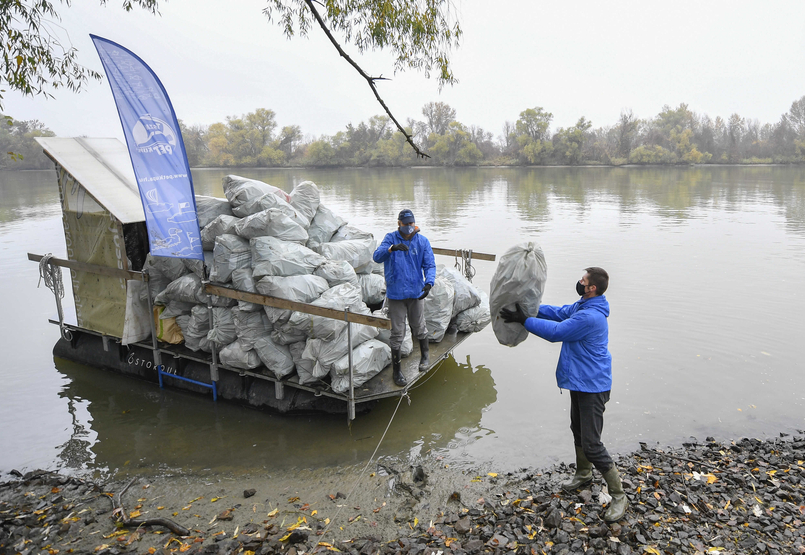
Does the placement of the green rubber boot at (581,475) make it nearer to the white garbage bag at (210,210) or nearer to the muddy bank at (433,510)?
the muddy bank at (433,510)

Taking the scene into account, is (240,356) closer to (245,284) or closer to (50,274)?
(245,284)

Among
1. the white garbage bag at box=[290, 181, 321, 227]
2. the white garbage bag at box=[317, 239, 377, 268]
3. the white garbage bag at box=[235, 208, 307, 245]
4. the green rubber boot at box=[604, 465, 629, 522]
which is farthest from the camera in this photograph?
the white garbage bag at box=[290, 181, 321, 227]

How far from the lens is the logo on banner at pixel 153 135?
5316 mm

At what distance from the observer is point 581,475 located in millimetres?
4164

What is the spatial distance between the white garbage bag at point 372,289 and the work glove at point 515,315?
278cm

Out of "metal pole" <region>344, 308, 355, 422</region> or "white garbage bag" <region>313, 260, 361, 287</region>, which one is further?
"white garbage bag" <region>313, 260, 361, 287</region>

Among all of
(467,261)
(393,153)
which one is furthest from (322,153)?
(467,261)

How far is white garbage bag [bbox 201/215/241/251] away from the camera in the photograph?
224 inches

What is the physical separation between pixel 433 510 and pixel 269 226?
10.6ft

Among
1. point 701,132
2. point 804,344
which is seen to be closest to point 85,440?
point 804,344

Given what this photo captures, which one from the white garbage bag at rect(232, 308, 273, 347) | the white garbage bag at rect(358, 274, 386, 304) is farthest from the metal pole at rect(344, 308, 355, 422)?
the white garbage bag at rect(358, 274, 386, 304)

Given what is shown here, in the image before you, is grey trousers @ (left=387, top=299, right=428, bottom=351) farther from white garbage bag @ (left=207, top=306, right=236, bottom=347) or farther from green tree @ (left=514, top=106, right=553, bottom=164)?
green tree @ (left=514, top=106, right=553, bottom=164)

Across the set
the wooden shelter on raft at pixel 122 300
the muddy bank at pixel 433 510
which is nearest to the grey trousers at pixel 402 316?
the wooden shelter on raft at pixel 122 300

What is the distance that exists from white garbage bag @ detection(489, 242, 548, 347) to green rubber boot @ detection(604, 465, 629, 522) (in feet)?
3.84
